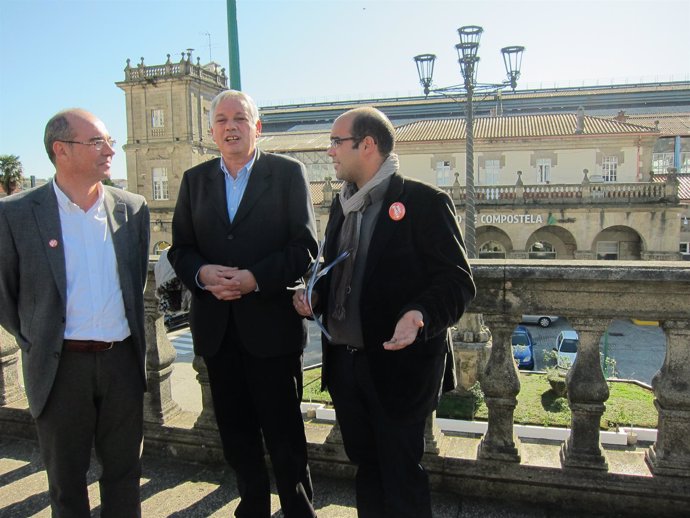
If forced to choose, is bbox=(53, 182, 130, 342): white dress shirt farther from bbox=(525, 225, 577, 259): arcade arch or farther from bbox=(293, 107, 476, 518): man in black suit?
bbox=(525, 225, 577, 259): arcade arch

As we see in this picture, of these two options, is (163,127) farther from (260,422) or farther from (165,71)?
(260,422)

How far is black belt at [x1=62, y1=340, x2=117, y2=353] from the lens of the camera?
2195 mm

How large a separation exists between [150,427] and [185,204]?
5.29 ft

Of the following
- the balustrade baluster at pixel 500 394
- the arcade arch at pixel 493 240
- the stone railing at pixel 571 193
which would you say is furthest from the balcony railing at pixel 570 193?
the balustrade baluster at pixel 500 394

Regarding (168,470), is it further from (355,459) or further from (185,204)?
(185,204)

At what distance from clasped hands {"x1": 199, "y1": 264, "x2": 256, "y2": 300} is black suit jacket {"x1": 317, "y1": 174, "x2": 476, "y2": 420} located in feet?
1.57

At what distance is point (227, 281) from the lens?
2225 mm

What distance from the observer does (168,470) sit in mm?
3137

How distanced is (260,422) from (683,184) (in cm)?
3790

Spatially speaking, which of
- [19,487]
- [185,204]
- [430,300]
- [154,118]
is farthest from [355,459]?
[154,118]

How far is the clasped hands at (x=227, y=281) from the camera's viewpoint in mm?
2227

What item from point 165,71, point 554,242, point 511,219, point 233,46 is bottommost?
point 554,242

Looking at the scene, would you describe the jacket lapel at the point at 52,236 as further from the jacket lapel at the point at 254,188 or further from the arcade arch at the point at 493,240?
the arcade arch at the point at 493,240

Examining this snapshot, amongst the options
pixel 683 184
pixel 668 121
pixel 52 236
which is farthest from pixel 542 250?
pixel 52 236
